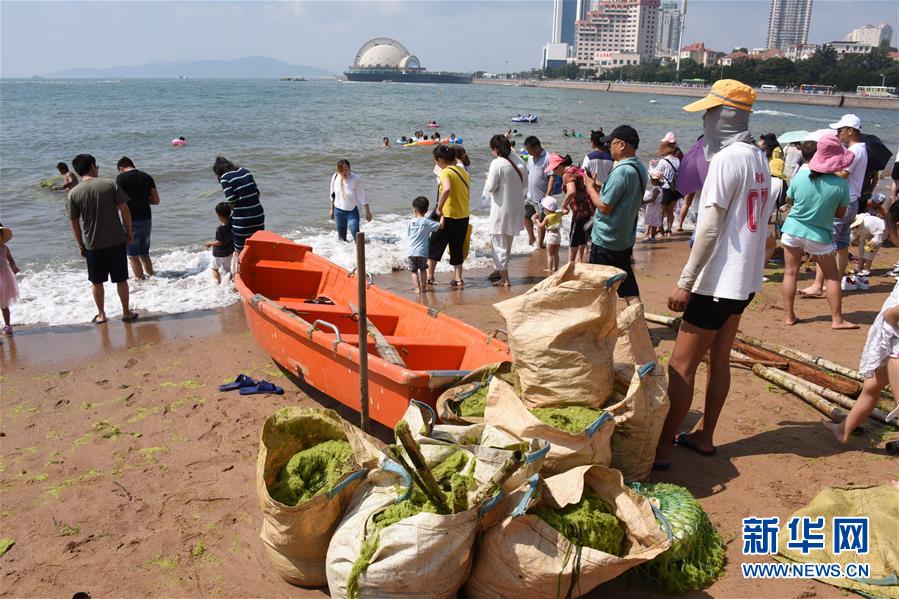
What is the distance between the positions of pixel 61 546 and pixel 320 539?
5.74ft

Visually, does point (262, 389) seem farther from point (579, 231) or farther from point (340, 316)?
point (579, 231)

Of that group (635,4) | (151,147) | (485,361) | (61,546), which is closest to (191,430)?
(61,546)

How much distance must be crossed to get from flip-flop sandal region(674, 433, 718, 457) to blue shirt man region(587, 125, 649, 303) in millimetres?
1160

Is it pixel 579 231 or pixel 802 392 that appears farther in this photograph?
pixel 579 231

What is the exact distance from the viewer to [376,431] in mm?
4922

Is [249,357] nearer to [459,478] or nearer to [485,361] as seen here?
[485,361]

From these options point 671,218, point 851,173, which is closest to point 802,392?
point 851,173

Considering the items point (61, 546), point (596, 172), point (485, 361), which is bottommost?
point (61, 546)

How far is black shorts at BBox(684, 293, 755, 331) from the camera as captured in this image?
3.81m

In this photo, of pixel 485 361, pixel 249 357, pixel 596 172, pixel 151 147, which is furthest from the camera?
pixel 151 147

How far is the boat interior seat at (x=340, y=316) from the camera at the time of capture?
19.8ft

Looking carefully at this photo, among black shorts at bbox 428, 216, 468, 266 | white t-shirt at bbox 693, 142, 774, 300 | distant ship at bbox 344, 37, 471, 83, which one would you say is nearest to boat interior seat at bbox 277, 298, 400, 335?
black shorts at bbox 428, 216, 468, 266

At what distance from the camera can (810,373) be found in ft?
17.6

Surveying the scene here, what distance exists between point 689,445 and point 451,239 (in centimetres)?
467
